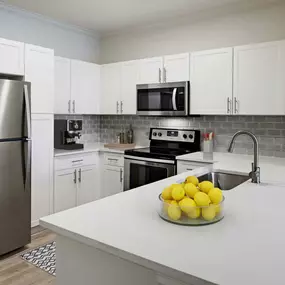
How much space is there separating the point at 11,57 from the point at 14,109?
67 cm

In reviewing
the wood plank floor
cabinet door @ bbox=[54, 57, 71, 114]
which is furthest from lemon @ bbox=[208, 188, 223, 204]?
cabinet door @ bbox=[54, 57, 71, 114]

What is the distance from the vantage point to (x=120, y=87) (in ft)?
14.2

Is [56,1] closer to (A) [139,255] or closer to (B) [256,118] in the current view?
(B) [256,118]

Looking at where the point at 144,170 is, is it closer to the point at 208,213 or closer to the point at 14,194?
the point at 14,194

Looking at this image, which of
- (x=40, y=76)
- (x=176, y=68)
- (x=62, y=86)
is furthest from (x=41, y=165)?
(x=176, y=68)

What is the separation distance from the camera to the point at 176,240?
1128 millimetres

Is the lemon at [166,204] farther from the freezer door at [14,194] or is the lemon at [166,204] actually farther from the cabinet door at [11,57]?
the cabinet door at [11,57]

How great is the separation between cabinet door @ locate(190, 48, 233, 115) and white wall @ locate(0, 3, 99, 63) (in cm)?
190

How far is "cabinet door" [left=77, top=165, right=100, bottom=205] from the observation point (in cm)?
414

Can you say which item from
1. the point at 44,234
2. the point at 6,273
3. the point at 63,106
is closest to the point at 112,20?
the point at 63,106

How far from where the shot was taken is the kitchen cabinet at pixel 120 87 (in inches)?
165

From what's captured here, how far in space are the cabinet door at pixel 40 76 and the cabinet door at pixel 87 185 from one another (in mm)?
1005

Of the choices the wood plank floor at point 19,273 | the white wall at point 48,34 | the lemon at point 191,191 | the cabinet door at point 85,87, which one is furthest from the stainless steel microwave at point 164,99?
the lemon at point 191,191

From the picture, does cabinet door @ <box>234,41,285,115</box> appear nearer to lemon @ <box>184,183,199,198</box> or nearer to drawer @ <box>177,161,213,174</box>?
drawer @ <box>177,161,213,174</box>
